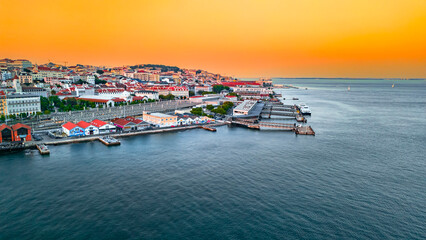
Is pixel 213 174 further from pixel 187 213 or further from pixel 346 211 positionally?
→ pixel 346 211

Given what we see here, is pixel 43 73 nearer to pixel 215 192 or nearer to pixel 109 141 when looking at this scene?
pixel 109 141

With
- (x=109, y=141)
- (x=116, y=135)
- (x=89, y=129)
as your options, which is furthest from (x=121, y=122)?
(x=109, y=141)

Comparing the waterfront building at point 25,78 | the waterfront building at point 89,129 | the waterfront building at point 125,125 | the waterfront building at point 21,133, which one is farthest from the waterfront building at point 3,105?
the waterfront building at point 25,78

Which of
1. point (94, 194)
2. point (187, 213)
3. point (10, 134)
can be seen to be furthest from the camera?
point (10, 134)

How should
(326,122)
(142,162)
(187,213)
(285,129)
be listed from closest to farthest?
1. (187,213)
2. (142,162)
3. (285,129)
4. (326,122)

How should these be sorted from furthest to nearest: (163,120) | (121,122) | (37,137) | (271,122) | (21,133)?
(271,122) < (163,120) < (121,122) < (37,137) < (21,133)

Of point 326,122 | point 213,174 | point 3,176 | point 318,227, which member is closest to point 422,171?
point 318,227
